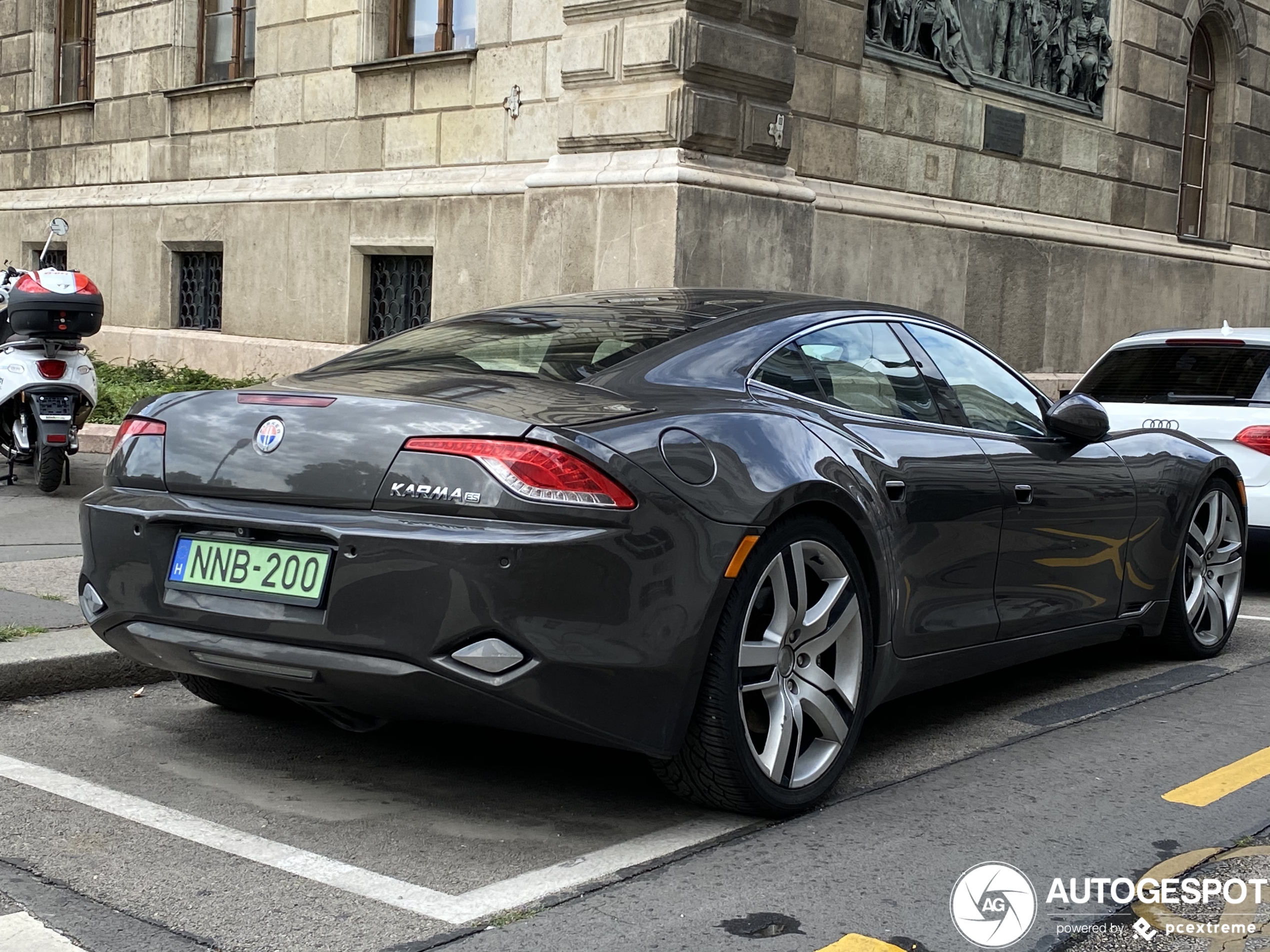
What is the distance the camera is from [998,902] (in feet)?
11.1

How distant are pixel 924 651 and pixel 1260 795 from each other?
0.97 metres

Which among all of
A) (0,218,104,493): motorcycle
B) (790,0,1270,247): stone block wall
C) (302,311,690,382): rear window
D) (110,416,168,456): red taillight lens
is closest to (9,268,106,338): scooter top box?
(0,218,104,493): motorcycle

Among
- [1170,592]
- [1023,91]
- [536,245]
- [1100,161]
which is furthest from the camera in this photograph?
[1100,161]

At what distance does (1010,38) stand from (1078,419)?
11.7 metres

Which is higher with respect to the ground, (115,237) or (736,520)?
(115,237)

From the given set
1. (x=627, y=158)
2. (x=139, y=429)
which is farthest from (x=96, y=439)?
(x=139, y=429)

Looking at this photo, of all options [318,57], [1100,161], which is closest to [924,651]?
[318,57]

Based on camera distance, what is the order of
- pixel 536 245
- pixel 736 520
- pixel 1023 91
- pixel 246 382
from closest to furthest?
pixel 736 520, pixel 536 245, pixel 246 382, pixel 1023 91

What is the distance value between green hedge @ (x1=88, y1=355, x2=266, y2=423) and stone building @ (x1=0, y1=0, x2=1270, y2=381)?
16.0 inches

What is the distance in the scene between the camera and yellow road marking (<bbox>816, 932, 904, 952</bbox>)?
10.0 ft

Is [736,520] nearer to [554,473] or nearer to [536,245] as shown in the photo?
[554,473]

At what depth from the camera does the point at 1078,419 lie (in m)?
5.21

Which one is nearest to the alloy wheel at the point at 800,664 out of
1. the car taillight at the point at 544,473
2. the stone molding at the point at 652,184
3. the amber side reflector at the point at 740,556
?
the amber side reflector at the point at 740,556

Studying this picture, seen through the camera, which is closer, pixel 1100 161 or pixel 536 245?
pixel 536 245
